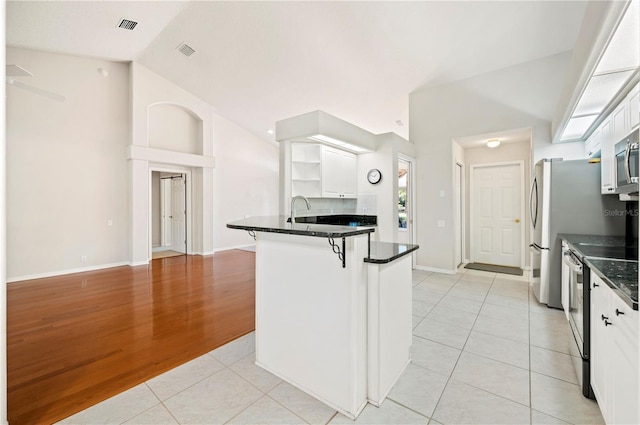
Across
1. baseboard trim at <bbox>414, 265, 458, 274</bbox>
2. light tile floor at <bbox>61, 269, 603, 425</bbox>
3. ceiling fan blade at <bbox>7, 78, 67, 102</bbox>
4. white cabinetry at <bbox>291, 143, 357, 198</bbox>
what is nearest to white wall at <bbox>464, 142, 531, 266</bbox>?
baseboard trim at <bbox>414, 265, 458, 274</bbox>

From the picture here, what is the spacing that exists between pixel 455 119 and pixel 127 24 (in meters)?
5.55

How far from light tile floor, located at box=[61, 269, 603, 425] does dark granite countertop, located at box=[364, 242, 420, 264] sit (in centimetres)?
90

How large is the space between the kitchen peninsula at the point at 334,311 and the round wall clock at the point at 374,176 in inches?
123

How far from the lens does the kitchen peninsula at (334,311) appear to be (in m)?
1.67

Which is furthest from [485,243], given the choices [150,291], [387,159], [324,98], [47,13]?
[47,13]

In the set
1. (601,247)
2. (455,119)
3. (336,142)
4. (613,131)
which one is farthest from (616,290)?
(455,119)

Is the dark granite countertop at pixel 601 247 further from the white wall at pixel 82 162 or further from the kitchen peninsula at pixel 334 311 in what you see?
the white wall at pixel 82 162

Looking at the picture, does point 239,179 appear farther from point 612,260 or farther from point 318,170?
point 612,260

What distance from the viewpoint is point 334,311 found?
68.1 inches

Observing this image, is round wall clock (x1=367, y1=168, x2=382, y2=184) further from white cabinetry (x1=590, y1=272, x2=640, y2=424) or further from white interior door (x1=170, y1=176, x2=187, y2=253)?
white interior door (x1=170, y1=176, x2=187, y2=253)

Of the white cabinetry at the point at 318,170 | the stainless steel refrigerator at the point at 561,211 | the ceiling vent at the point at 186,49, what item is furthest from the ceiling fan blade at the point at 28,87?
the stainless steel refrigerator at the point at 561,211

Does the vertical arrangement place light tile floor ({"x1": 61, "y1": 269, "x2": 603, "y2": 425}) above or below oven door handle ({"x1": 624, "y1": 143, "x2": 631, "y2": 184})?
below

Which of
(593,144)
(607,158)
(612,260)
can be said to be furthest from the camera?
(593,144)

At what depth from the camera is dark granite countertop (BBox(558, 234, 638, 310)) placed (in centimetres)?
124
